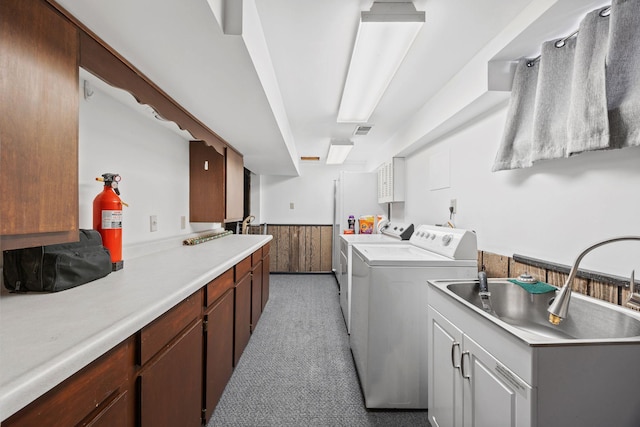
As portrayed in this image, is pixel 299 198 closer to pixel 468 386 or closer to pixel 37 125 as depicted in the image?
pixel 468 386

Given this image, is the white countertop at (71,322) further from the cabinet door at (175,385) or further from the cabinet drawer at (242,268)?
the cabinet drawer at (242,268)

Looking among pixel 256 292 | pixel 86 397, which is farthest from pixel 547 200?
pixel 256 292

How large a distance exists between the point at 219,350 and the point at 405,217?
2699mm

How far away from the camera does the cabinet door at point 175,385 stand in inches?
39.4

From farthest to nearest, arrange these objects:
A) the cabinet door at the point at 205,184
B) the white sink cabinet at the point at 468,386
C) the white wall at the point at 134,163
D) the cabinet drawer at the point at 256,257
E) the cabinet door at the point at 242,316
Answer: the cabinet door at the point at 205,184
the cabinet drawer at the point at 256,257
the cabinet door at the point at 242,316
the white wall at the point at 134,163
the white sink cabinet at the point at 468,386

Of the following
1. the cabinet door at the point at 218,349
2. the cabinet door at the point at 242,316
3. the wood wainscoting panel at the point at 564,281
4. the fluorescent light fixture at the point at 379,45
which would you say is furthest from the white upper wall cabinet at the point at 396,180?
the cabinet door at the point at 218,349

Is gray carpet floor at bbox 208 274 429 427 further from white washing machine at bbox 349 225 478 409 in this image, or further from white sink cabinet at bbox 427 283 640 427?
white sink cabinet at bbox 427 283 640 427

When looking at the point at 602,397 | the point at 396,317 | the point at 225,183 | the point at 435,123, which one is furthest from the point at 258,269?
the point at 602,397

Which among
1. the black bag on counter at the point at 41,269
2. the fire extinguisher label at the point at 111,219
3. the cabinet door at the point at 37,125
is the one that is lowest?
the black bag on counter at the point at 41,269

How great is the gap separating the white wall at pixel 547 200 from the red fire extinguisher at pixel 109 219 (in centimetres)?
216

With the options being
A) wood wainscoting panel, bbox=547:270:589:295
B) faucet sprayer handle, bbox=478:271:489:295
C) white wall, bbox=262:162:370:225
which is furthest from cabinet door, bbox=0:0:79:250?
white wall, bbox=262:162:370:225

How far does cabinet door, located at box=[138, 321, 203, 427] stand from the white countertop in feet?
0.70

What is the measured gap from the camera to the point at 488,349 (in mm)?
1020

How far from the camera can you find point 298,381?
210 cm
